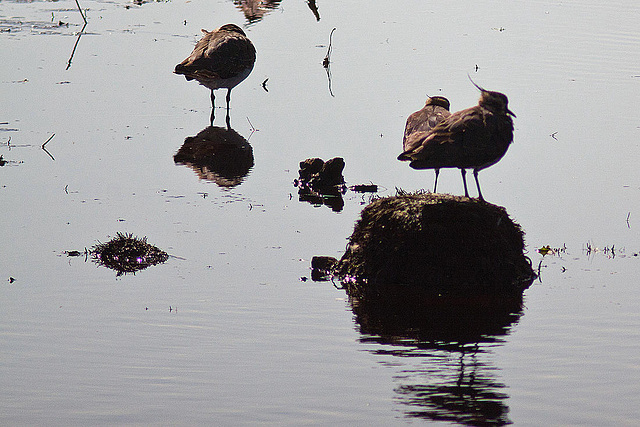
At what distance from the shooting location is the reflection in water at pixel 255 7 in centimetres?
2933

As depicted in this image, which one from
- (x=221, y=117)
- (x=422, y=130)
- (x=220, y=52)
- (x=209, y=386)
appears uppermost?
(x=220, y=52)

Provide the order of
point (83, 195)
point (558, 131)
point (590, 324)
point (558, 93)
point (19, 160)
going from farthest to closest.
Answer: point (558, 93) → point (558, 131) → point (19, 160) → point (83, 195) → point (590, 324)

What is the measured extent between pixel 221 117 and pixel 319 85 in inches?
125

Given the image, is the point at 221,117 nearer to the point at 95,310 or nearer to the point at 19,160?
the point at 19,160

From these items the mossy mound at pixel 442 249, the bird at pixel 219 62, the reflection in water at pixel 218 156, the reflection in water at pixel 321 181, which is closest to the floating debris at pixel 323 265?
the mossy mound at pixel 442 249

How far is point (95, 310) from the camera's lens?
967 cm

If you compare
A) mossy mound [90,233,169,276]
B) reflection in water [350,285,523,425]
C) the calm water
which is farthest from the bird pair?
mossy mound [90,233,169,276]

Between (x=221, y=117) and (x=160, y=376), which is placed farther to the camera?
(x=221, y=117)

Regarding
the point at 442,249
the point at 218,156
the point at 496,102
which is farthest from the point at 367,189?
the point at 442,249

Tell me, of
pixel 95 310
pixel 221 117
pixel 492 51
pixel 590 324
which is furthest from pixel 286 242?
pixel 492 51

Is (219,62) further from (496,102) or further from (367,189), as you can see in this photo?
(496,102)

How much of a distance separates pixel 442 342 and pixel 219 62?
10.5 meters

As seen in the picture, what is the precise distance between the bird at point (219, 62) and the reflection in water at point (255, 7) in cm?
949

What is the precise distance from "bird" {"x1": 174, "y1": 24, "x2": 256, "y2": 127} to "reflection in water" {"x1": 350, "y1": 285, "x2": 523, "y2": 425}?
29.4 feet
